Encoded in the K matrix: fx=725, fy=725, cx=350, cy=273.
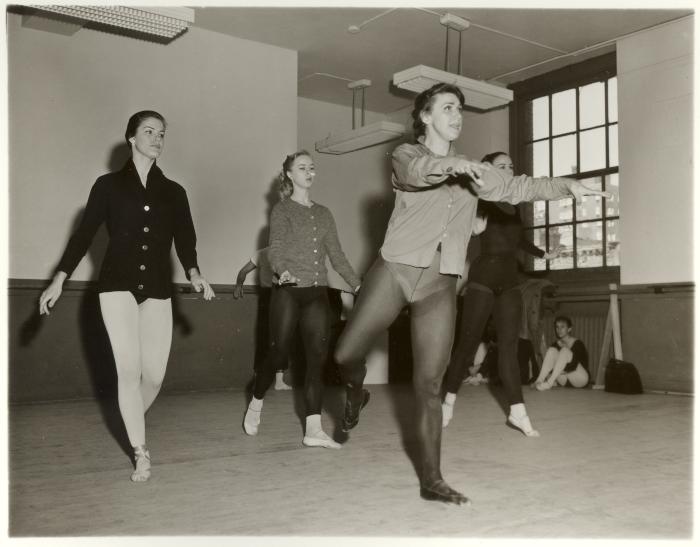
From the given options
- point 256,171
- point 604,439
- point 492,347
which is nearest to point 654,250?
point 492,347

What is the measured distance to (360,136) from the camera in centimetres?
859

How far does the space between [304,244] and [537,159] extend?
17.6 ft

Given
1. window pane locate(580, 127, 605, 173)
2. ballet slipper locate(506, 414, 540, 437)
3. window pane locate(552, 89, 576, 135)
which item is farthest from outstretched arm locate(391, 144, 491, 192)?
window pane locate(552, 89, 576, 135)

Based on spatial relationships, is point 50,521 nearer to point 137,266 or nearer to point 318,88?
point 137,266

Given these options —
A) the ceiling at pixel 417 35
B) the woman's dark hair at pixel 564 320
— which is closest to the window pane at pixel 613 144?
the ceiling at pixel 417 35

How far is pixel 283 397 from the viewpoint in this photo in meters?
6.77

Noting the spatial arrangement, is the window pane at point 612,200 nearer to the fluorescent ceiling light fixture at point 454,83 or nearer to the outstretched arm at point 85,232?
the fluorescent ceiling light fixture at point 454,83

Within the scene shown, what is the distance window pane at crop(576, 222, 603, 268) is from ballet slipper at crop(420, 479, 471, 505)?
5.75 metres

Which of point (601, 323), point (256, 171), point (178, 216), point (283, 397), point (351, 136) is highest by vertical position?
point (351, 136)

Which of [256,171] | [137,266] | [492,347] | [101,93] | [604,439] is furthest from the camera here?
[492,347]

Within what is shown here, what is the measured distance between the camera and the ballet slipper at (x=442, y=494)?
2678 mm

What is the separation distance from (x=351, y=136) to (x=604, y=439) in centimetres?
535

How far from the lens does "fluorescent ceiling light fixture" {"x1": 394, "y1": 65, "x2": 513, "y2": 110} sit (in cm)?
687

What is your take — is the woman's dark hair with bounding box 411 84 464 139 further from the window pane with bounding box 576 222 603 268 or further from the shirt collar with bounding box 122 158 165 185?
the window pane with bounding box 576 222 603 268
